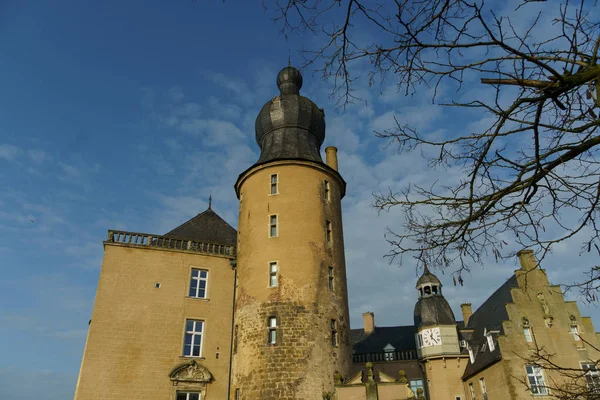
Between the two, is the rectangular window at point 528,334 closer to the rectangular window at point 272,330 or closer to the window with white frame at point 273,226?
the rectangular window at point 272,330

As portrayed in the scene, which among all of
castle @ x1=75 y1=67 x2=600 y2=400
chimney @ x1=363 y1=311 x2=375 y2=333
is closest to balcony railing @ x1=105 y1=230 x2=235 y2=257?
castle @ x1=75 y1=67 x2=600 y2=400

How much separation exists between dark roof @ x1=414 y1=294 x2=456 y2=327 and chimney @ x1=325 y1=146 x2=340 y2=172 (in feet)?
38.3

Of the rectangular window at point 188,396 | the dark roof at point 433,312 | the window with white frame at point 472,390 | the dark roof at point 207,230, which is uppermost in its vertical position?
the dark roof at point 207,230

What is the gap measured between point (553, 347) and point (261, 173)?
16.8 meters

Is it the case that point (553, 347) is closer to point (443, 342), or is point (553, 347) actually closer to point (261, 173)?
point (443, 342)

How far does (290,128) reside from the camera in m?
24.0

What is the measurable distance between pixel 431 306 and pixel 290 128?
15403mm

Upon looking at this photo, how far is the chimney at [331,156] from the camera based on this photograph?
85.4ft

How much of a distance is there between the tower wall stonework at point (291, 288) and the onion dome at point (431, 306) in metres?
10.7

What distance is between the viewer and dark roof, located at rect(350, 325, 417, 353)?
32938 mm

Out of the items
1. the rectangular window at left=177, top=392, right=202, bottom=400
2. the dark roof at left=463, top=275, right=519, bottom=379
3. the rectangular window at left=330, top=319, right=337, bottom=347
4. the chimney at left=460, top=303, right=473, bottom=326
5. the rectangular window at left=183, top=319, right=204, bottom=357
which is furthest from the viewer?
the chimney at left=460, top=303, right=473, bottom=326

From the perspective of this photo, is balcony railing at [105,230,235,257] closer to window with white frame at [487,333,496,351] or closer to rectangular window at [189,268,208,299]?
rectangular window at [189,268,208,299]

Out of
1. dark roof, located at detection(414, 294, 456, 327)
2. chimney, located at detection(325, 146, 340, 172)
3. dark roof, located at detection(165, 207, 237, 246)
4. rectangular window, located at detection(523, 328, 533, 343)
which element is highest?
chimney, located at detection(325, 146, 340, 172)

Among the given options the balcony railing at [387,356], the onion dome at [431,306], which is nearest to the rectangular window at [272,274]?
the onion dome at [431,306]
